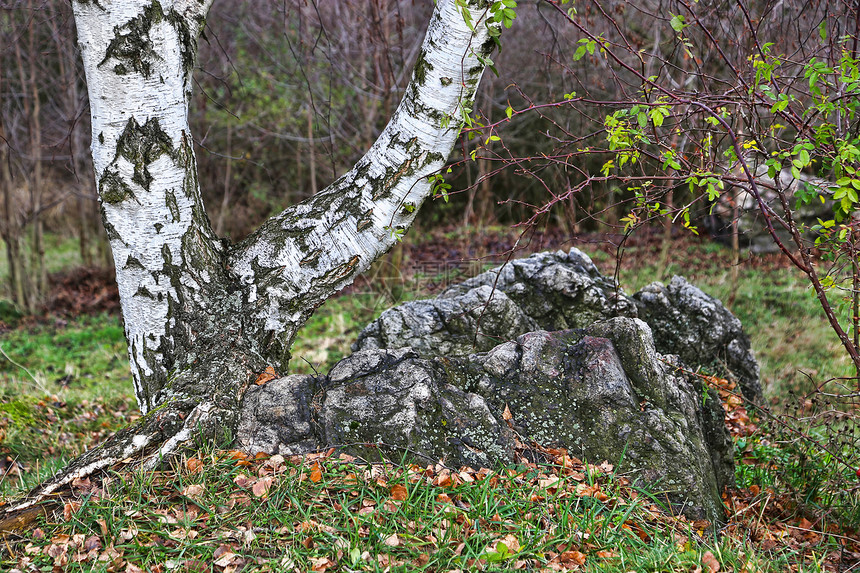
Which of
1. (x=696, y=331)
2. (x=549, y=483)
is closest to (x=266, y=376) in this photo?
(x=549, y=483)

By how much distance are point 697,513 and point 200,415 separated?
2363 mm

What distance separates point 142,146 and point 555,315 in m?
2.91

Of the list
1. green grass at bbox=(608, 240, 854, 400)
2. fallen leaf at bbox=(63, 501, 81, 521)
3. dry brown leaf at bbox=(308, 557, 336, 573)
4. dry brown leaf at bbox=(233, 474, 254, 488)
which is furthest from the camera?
green grass at bbox=(608, 240, 854, 400)

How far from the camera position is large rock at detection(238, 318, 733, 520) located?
279cm

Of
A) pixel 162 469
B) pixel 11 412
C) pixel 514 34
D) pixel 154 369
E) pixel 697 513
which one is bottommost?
pixel 11 412

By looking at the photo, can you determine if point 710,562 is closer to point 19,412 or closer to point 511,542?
point 511,542

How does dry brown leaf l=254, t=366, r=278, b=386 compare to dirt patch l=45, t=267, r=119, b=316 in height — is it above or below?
above

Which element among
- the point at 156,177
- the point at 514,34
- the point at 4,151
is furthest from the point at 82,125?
the point at 156,177

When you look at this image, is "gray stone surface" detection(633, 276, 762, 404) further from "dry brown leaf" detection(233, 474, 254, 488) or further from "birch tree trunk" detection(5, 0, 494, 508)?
"dry brown leaf" detection(233, 474, 254, 488)

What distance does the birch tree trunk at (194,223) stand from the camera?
2781 millimetres

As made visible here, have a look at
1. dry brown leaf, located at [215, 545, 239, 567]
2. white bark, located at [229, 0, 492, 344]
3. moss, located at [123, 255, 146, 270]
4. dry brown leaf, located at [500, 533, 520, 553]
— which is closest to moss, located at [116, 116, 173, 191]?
moss, located at [123, 255, 146, 270]

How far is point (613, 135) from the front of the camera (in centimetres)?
257

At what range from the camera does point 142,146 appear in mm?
2850

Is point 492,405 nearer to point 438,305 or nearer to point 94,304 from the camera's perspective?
point 438,305
